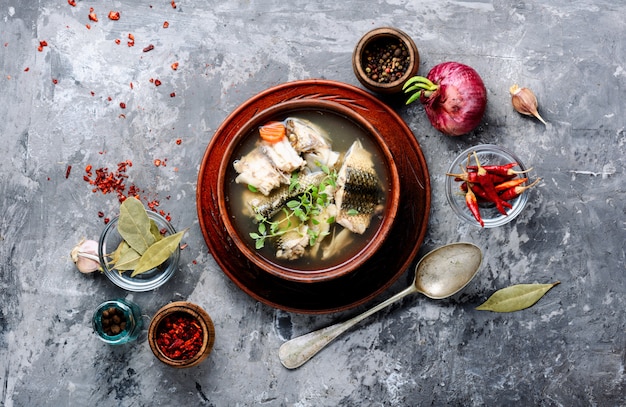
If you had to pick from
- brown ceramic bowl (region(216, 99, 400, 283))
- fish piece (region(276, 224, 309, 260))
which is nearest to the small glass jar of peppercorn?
brown ceramic bowl (region(216, 99, 400, 283))

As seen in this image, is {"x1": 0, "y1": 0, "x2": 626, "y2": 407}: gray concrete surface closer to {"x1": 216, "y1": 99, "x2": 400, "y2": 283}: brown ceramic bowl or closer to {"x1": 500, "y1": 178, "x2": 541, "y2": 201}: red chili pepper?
{"x1": 500, "y1": 178, "x2": 541, "y2": 201}: red chili pepper

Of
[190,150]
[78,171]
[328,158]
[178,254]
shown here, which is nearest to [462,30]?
[328,158]

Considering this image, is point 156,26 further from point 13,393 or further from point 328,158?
point 13,393

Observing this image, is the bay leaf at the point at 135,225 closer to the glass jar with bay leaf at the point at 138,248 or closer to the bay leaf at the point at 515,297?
the glass jar with bay leaf at the point at 138,248

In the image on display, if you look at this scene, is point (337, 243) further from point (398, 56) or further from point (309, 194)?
point (398, 56)

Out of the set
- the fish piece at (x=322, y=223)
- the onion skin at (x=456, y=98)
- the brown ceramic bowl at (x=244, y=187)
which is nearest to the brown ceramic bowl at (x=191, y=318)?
the brown ceramic bowl at (x=244, y=187)

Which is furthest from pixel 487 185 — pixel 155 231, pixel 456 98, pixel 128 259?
pixel 128 259
